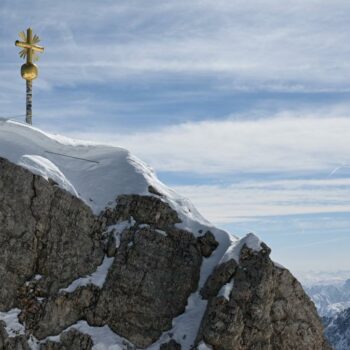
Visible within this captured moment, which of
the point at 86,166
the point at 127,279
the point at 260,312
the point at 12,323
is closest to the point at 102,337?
the point at 127,279

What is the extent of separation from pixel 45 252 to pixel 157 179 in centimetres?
1101

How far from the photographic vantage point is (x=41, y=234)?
3547 cm

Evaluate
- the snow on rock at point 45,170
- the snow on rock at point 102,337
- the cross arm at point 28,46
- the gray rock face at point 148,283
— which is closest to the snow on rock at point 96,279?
the gray rock face at point 148,283

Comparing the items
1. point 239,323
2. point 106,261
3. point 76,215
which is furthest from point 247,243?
point 76,215

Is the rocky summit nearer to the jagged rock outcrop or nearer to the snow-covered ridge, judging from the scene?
the jagged rock outcrop

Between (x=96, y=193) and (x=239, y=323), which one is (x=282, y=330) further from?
(x=96, y=193)

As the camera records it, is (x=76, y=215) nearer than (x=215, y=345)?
No

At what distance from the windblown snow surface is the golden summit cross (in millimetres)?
5649

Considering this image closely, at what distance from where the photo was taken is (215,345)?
31328 mm

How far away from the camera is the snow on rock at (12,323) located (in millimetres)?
31562

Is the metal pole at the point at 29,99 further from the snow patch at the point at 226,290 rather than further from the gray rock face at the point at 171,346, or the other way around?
the gray rock face at the point at 171,346

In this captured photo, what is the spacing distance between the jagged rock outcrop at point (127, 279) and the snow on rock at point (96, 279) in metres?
0.07

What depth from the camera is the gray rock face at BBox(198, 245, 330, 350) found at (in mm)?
31766

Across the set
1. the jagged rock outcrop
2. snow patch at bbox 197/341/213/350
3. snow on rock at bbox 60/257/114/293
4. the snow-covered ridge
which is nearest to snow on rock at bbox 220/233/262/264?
the jagged rock outcrop
